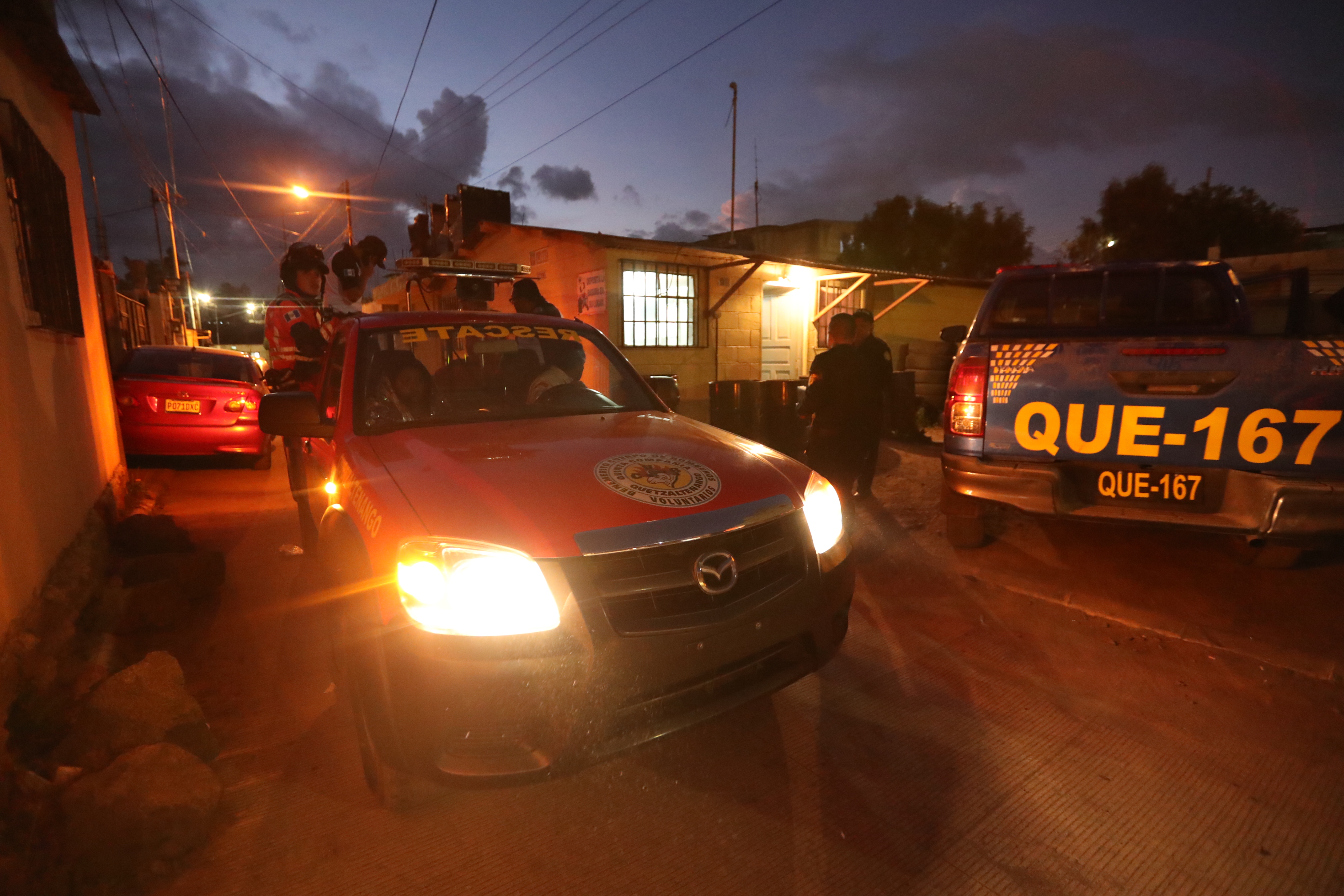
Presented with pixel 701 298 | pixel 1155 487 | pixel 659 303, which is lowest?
pixel 1155 487

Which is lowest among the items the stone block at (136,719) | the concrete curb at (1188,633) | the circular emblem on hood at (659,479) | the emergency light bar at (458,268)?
the concrete curb at (1188,633)

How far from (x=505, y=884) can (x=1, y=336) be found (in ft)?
10.7

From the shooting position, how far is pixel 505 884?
74.7 inches

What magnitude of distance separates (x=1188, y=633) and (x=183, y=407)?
880 centimetres

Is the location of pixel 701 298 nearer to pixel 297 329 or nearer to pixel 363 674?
pixel 297 329

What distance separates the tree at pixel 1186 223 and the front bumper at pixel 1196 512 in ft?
91.5

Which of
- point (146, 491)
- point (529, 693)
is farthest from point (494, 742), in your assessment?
point (146, 491)

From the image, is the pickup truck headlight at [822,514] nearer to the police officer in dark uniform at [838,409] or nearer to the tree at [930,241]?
the police officer in dark uniform at [838,409]

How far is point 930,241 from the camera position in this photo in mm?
31438

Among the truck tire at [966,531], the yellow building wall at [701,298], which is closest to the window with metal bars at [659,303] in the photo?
the yellow building wall at [701,298]

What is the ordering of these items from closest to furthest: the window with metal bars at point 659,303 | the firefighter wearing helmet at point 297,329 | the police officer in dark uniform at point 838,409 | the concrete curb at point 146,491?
the police officer in dark uniform at point 838,409
the firefighter wearing helmet at point 297,329
the concrete curb at point 146,491
the window with metal bars at point 659,303

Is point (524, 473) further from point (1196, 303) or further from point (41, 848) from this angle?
point (1196, 303)

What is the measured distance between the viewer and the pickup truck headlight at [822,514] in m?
2.28

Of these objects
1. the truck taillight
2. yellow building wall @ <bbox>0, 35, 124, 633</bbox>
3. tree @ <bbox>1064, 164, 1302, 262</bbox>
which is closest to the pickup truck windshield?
yellow building wall @ <bbox>0, 35, 124, 633</bbox>
